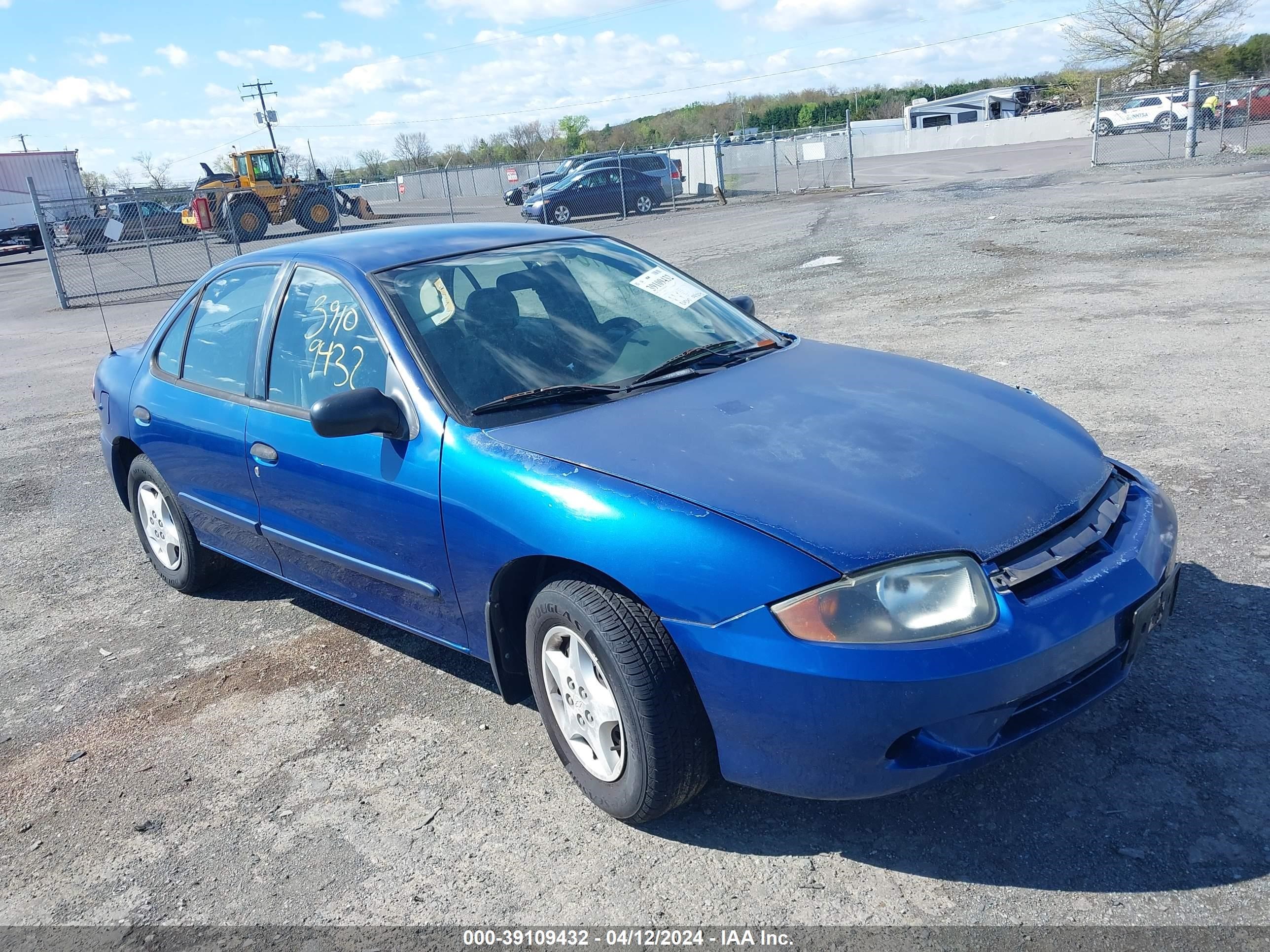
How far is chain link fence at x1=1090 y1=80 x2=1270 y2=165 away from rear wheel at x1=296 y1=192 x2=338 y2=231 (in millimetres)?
20625

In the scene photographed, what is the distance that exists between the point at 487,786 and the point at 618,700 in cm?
73

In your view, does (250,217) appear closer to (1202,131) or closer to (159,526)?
(159,526)

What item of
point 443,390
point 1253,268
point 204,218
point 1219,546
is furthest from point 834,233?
point 204,218

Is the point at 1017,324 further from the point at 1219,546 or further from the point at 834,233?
the point at 834,233

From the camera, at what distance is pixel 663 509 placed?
103 inches

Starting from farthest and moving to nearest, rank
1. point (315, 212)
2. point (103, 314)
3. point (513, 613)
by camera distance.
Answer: point (315, 212)
point (103, 314)
point (513, 613)

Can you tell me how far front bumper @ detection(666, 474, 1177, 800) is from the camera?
2383 mm

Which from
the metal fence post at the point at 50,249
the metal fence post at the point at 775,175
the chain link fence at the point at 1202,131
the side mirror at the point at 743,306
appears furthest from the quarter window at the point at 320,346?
the chain link fence at the point at 1202,131

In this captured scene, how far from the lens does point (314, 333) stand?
383 cm

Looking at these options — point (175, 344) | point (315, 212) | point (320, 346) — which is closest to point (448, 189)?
point (315, 212)

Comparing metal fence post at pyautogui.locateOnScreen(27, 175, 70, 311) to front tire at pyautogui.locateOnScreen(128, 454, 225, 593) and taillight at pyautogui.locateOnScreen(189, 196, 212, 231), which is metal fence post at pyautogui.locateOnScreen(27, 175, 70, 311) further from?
front tire at pyautogui.locateOnScreen(128, 454, 225, 593)

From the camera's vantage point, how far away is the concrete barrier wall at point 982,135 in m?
49.9

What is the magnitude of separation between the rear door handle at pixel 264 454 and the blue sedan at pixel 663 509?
23mm

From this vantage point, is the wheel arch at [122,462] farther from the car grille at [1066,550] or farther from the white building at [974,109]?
the white building at [974,109]
